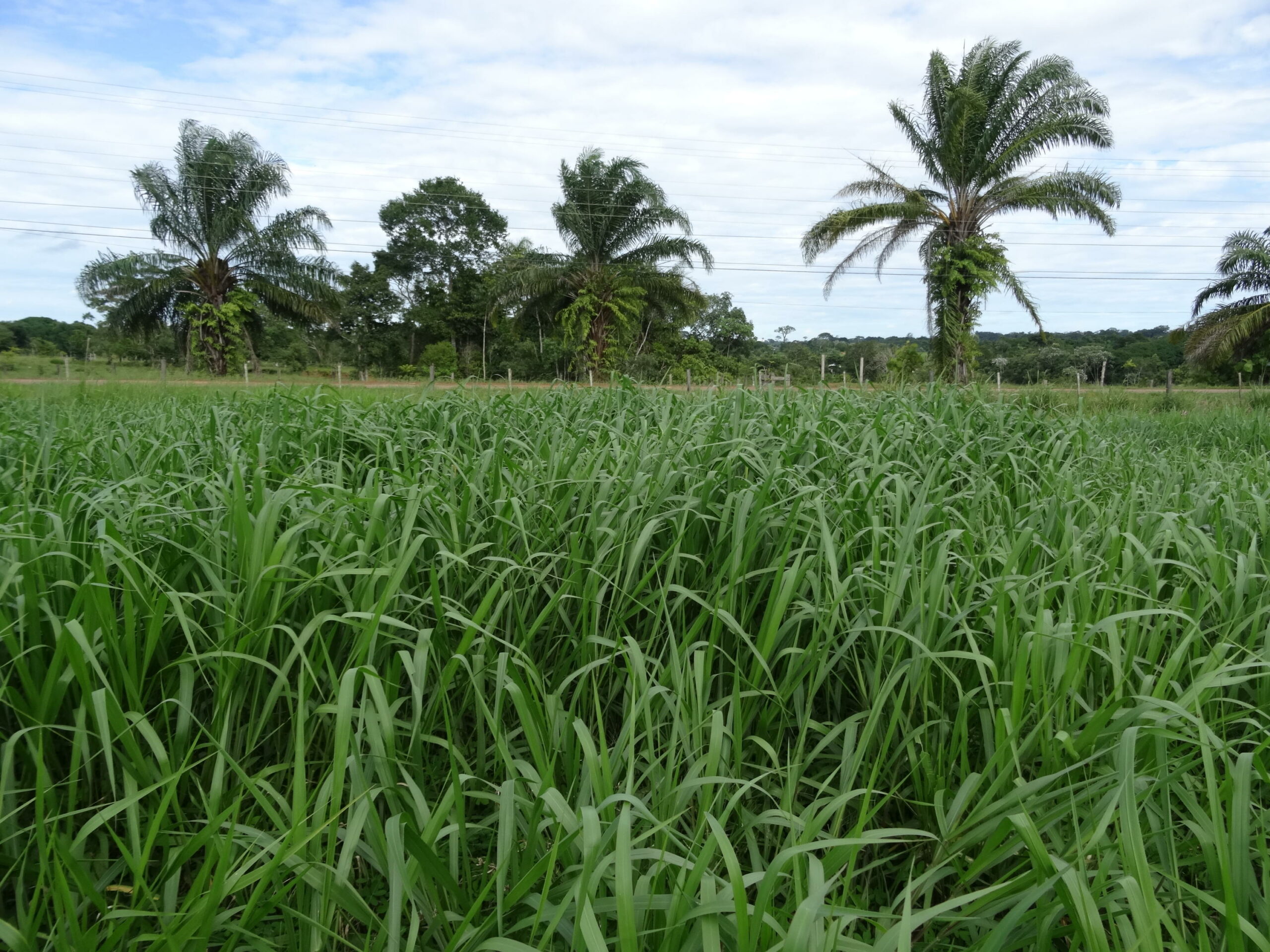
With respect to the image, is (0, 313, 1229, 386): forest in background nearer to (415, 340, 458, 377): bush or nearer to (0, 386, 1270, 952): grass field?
(415, 340, 458, 377): bush

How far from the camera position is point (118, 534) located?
1554 millimetres

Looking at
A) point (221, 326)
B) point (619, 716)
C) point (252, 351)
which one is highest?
point (221, 326)

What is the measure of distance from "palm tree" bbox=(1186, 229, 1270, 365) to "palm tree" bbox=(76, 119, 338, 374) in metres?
23.3

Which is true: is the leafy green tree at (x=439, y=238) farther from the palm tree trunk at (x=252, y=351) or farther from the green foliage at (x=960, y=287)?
the green foliage at (x=960, y=287)

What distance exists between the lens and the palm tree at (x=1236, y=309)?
62.3 feet

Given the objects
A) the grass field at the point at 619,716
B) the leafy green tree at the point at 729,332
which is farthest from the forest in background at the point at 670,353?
the grass field at the point at 619,716

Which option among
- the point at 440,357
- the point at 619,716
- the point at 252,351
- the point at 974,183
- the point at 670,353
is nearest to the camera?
the point at 619,716

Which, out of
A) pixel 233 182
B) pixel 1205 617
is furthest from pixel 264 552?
pixel 233 182

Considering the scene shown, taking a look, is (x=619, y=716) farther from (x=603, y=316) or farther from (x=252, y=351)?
(x=252, y=351)

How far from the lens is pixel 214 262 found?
21.6 m

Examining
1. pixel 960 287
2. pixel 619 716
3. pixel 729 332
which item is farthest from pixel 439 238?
pixel 619 716

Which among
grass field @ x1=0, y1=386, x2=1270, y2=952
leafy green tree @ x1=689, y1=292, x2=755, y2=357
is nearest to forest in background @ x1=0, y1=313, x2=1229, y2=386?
leafy green tree @ x1=689, y1=292, x2=755, y2=357

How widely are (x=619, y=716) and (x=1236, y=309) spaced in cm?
2448

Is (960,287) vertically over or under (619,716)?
over
